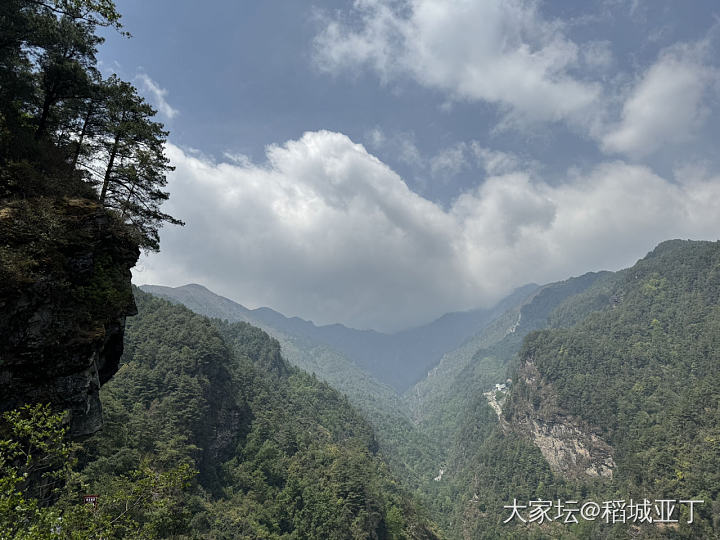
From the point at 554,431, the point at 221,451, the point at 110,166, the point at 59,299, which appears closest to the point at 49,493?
the point at 59,299

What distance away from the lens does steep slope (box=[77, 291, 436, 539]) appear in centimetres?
5006

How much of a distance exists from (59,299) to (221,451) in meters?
70.4

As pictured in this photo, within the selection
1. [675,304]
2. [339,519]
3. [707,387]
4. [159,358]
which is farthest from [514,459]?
[159,358]

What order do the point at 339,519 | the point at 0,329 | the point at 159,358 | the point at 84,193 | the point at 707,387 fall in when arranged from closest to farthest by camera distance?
1. the point at 0,329
2. the point at 84,193
3. the point at 339,519
4. the point at 159,358
5. the point at 707,387

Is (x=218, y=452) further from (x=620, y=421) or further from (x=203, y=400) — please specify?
(x=620, y=421)

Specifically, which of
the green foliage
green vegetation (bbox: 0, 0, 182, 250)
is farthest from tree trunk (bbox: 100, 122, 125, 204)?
the green foliage

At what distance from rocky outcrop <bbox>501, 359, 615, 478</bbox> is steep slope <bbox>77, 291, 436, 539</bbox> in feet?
285

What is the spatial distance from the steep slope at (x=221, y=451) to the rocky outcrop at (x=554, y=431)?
86.9 meters

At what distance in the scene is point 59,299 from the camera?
51.8 feet

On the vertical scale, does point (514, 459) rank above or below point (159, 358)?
below

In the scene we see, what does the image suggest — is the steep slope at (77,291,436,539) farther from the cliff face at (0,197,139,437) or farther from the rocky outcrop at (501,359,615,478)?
the rocky outcrop at (501,359,615,478)

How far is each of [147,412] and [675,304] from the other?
712 ft

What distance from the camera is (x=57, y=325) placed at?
50.7 ft

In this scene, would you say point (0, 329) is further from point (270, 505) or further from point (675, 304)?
point (675, 304)
